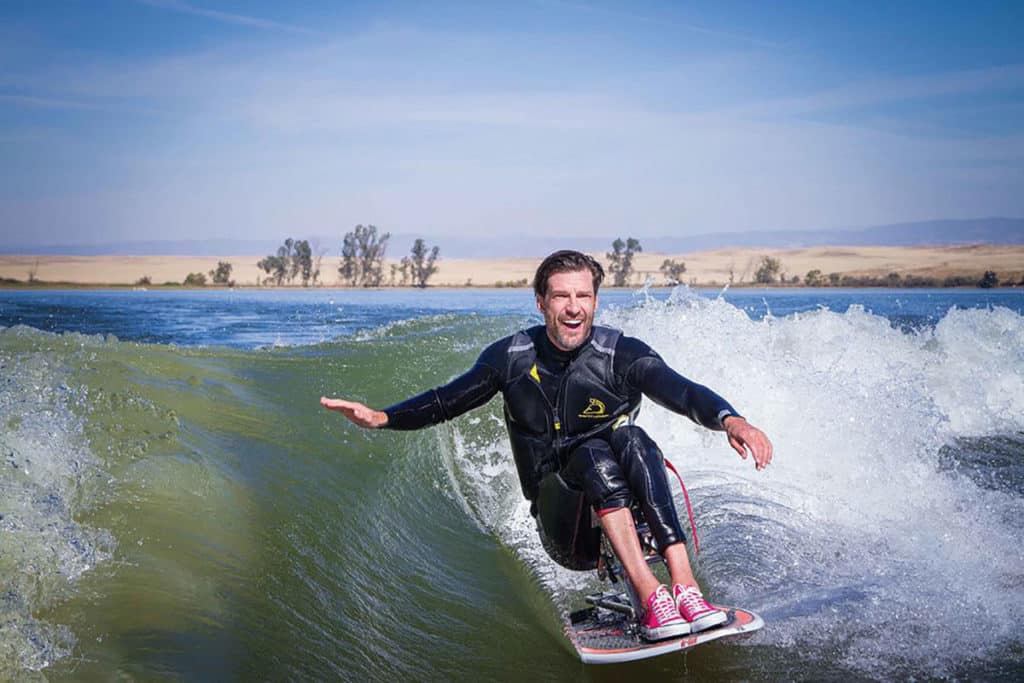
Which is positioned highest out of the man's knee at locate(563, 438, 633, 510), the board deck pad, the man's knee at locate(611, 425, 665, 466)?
the man's knee at locate(611, 425, 665, 466)

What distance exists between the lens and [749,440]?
3.82 meters

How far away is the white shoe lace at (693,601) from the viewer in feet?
12.6

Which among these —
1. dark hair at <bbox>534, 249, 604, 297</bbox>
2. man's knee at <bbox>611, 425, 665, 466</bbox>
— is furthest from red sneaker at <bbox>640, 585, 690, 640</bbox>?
dark hair at <bbox>534, 249, 604, 297</bbox>

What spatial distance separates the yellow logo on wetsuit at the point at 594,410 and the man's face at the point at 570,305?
295 mm

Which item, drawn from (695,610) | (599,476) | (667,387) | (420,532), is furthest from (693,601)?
(420,532)

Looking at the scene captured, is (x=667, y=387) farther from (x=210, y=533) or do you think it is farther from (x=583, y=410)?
(x=210, y=533)

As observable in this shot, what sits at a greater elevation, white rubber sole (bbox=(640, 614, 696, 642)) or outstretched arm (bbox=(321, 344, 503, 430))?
outstretched arm (bbox=(321, 344, 503, 430))

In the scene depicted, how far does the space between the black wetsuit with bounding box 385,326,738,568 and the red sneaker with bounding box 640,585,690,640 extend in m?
0.28

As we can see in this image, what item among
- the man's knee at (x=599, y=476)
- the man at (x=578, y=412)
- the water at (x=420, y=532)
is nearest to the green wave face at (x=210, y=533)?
the water at (x=420, y=532)

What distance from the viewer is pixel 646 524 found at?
13.7 ft

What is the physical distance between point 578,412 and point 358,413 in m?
1.08

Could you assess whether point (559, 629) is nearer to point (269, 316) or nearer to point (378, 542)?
point (378, 542)

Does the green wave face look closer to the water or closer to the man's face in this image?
the water

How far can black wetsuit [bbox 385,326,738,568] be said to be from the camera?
4.13 meters
